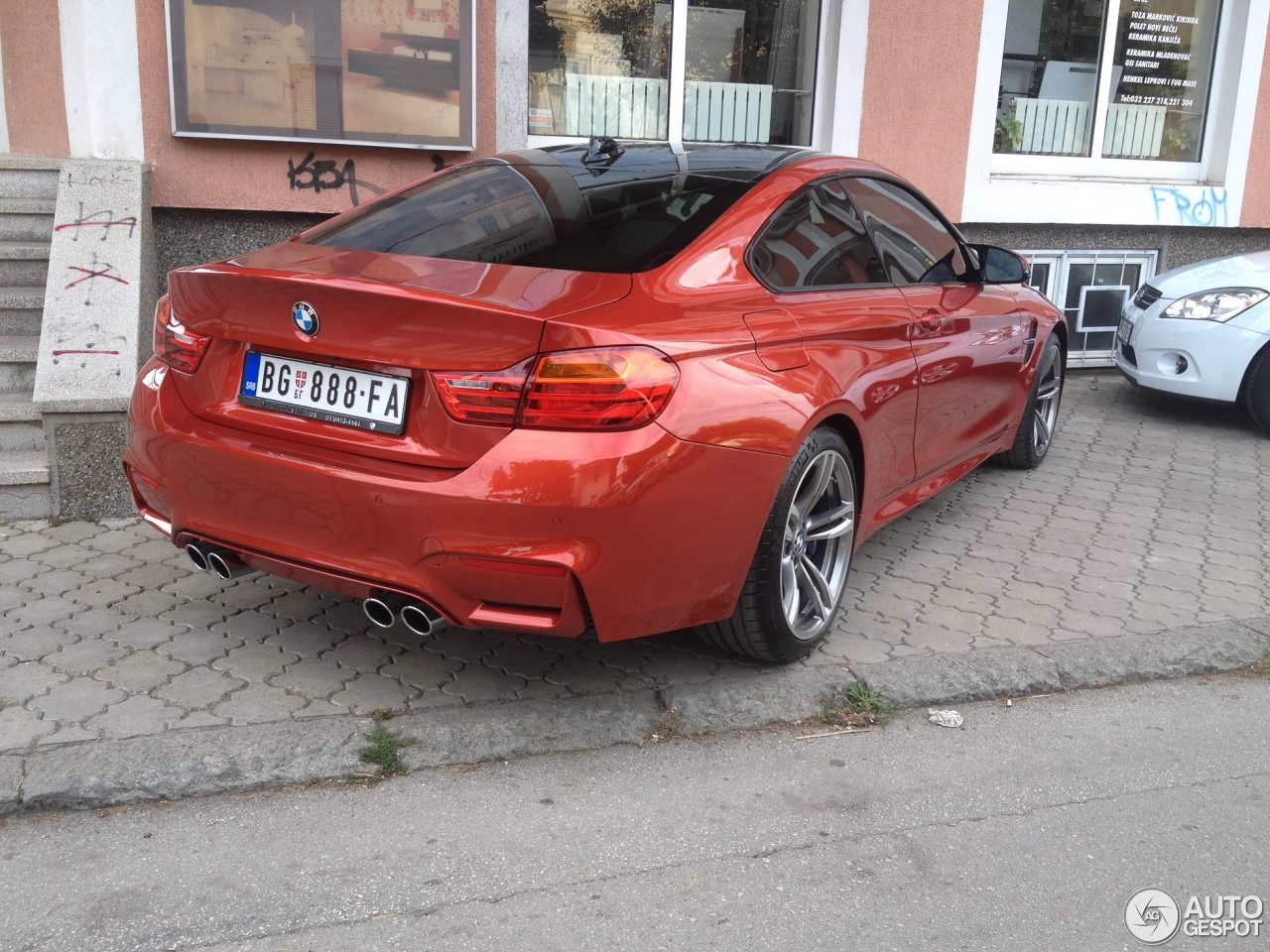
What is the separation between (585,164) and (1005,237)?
603 cm

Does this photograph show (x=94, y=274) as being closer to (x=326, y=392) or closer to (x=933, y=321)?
(x=326, y=392)

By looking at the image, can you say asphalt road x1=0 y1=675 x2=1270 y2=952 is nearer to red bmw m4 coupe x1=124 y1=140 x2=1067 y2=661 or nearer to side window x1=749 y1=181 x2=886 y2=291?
red bmw m4 coupe x1=124 y1=140 x2=1067 y2=661

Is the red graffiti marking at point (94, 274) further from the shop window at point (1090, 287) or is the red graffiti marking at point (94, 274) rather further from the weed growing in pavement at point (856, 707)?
the shop window at point (1090, 287)

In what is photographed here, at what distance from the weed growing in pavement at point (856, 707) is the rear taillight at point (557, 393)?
3.90ft

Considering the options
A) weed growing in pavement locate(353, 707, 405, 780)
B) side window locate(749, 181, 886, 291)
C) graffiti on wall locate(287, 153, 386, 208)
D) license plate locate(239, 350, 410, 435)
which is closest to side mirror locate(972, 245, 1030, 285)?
side window locate(749, 181, 886, 291)

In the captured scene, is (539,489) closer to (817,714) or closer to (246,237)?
(817,714)

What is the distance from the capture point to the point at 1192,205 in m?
9.55

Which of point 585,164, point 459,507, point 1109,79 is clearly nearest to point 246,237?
point 585,164

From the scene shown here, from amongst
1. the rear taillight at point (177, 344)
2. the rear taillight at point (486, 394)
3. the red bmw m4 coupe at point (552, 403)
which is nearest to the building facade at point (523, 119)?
the rear taillight at point (177, 344)

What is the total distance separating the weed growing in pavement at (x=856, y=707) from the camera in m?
3.49

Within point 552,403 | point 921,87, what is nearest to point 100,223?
point 552,403

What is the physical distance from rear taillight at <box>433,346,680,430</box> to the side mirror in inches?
98.2

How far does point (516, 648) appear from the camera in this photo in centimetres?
381

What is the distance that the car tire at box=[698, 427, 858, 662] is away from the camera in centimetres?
337
